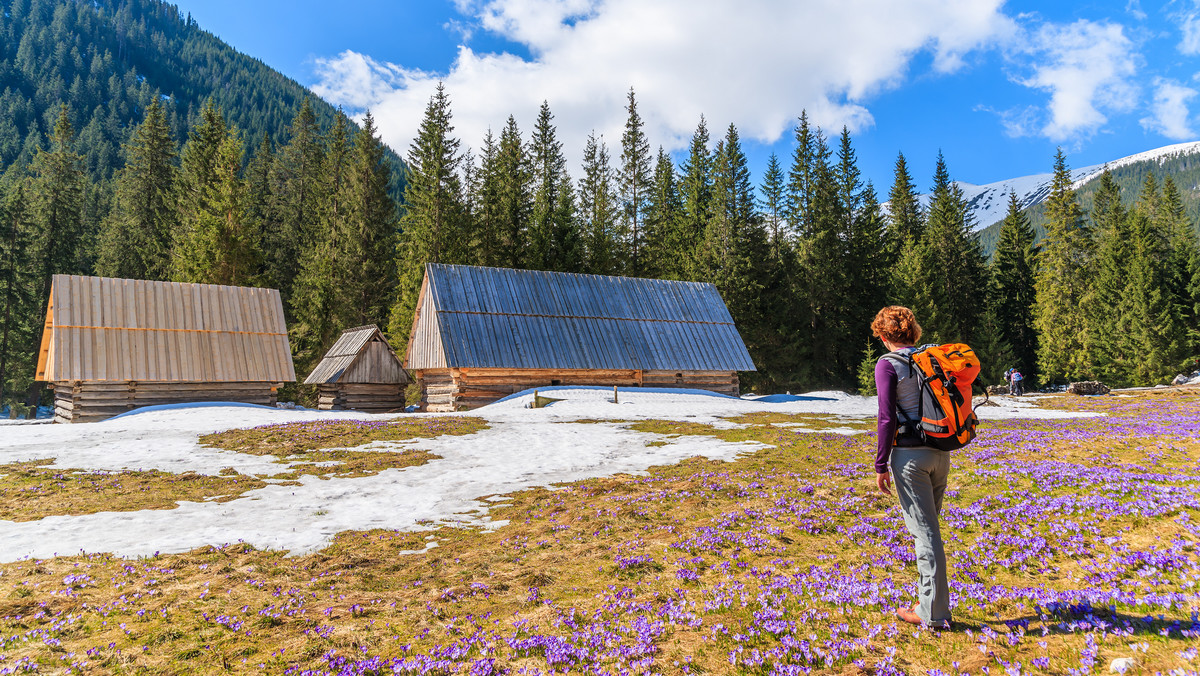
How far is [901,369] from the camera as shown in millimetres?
4488

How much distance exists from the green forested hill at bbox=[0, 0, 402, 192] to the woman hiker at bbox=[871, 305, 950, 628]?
13056 centimetres

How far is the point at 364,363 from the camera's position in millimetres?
30609

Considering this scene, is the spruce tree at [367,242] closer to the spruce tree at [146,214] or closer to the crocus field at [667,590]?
the spruce tree at [146,214]

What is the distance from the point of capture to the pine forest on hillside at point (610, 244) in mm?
44250

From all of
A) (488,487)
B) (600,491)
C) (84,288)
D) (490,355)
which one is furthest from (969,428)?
(84,288)

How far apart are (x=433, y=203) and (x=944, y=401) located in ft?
143

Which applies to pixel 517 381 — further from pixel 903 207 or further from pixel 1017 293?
pixel 1017 293

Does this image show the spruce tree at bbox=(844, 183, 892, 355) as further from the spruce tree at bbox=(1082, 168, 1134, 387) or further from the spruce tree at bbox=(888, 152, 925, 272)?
the spruce tree at bbox=(1082, 168, 1134, 387)

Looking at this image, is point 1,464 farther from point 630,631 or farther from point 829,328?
point 829,328

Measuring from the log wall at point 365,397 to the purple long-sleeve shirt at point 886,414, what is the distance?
30306 mm

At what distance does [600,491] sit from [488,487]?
87.5 inches

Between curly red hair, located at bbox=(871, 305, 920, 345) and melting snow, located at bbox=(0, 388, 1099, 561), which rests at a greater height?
curly red hair, located at bbox=(871, 305, 920, 345)

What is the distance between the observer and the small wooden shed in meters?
30.4

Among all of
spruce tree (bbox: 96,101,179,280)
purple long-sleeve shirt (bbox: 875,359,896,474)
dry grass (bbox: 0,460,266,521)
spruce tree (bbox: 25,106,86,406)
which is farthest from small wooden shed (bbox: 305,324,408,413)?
spruce tree (bbox: 25,106,86,406)
